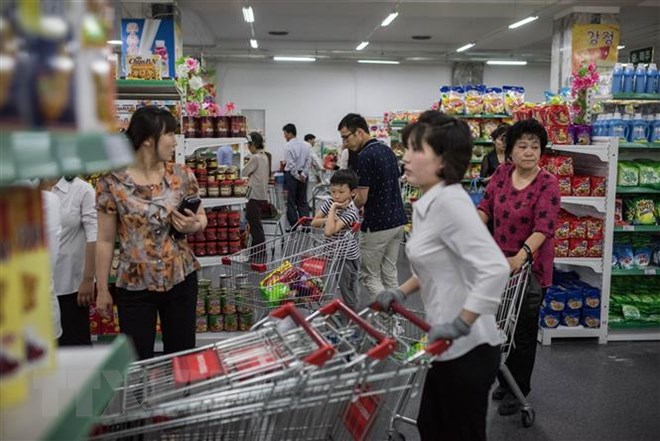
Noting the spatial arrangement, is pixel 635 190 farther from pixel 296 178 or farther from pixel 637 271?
pixel 296 178

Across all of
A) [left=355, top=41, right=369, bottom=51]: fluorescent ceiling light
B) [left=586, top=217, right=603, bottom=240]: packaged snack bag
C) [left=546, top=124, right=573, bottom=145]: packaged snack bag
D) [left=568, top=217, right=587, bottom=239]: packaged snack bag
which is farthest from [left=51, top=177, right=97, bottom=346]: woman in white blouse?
[left=355, top=41, right=369, bottom=51]: fluorescent ceiling light

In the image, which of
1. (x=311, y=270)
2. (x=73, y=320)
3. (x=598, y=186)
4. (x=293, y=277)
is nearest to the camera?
(x=73, y=320)

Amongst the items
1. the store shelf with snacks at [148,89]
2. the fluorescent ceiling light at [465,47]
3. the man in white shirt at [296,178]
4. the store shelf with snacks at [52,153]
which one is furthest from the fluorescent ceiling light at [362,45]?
the store shelf with snacks at [52,153]

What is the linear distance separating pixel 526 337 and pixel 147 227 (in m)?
2.40

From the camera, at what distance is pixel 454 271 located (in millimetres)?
2148

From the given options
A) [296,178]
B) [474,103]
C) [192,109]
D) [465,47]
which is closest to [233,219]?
[192,109]

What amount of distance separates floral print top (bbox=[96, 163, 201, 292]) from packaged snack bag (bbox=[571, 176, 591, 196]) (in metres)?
3.64

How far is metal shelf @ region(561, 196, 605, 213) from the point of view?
5168 mm

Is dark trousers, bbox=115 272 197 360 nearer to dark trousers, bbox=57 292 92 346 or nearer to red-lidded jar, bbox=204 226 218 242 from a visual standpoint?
dark trousers, bbox=57 292 92 346

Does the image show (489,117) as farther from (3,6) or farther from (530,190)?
(3,6)

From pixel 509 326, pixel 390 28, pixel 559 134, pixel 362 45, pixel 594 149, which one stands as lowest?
pixel 509 326

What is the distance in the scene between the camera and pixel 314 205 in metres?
12.7

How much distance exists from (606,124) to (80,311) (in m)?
4.34

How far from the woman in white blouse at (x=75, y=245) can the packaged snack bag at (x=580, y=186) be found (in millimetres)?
3799
